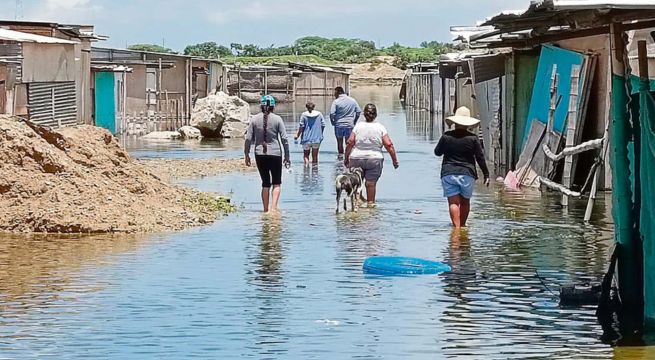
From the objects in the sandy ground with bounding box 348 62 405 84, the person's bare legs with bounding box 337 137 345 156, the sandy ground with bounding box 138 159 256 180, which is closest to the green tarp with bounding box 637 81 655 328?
the sandy ground with bounding box 138 159 256 180

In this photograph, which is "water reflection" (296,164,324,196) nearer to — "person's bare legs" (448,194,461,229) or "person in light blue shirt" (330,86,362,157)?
"person in light blue shirt" (330,86,362,157)

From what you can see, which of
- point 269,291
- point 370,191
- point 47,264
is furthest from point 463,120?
point 47,264

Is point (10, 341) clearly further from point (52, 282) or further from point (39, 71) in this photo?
point (39, 71)

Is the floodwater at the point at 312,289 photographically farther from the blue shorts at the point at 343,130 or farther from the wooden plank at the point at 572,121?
the blue shorts at the point at 343,130

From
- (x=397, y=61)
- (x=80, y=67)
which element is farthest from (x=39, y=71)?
(x=397, y=61)

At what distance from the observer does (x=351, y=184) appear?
1623cm

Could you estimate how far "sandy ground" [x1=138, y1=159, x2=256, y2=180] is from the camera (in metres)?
22.5

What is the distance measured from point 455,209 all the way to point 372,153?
2.78m

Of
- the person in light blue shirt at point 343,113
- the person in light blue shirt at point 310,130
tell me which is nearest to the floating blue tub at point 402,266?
the person in light blue shirt at point 343,113

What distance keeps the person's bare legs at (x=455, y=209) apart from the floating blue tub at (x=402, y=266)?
266 cm

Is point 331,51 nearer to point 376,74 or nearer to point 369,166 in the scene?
point 376,74

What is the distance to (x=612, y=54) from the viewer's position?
29.7 feet

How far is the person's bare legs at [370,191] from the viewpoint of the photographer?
17219 millimetres

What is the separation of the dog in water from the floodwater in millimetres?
278
